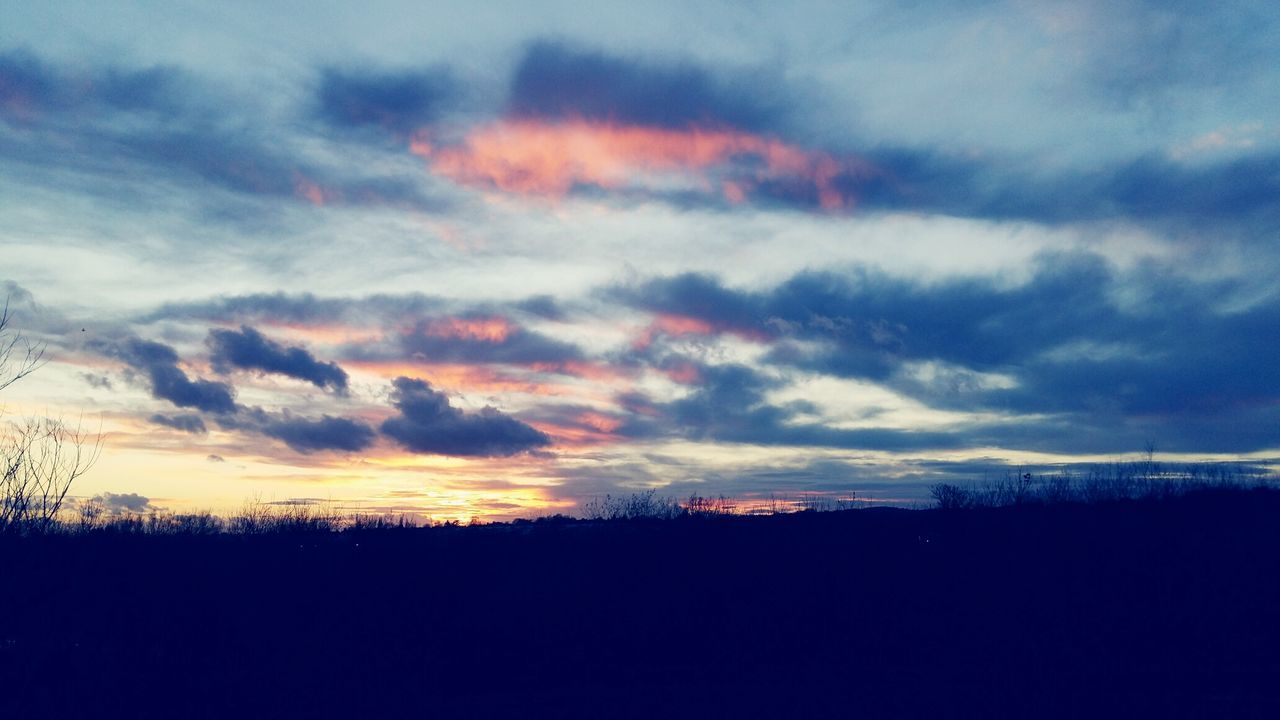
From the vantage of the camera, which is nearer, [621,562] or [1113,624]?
[1113,624]

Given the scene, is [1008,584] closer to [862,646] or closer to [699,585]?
[862,646]

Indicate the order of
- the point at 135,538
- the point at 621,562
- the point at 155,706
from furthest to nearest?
the point at 135,538 < the point at 621,562 < the point at 155,706

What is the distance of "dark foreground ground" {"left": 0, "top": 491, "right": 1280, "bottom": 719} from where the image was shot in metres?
15.9

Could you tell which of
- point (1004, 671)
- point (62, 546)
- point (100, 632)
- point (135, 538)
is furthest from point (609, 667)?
point (135, 538)

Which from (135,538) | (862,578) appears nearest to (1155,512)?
Answer: (862,578)

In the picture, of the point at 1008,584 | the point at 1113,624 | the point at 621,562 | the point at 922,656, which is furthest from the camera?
the point at 621,562

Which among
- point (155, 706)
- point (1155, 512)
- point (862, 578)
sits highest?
point (1155, 512)

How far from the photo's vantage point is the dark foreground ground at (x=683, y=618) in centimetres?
1585

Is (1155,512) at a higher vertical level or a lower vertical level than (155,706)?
higher

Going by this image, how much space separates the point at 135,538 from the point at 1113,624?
33792 mm

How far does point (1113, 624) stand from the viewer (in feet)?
68.3

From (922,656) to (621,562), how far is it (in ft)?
35.9

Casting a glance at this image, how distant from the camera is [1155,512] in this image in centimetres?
2772

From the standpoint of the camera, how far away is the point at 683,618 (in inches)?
913
